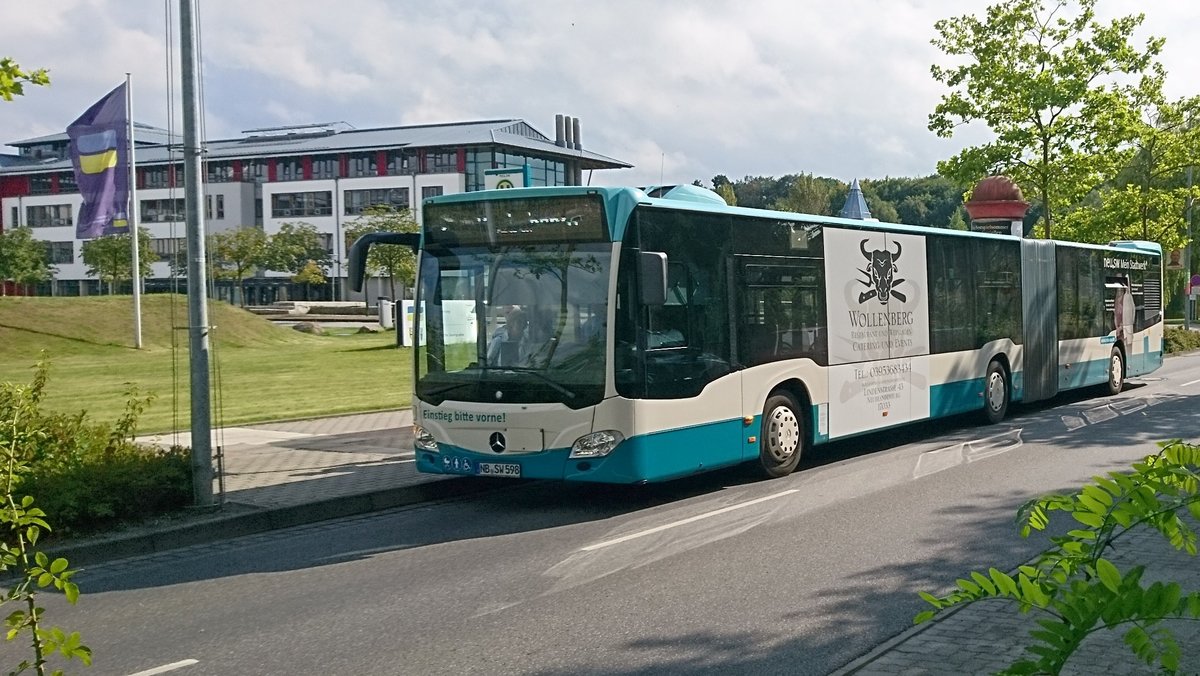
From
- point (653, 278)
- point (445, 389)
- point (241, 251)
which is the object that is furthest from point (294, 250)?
point (653, 278)

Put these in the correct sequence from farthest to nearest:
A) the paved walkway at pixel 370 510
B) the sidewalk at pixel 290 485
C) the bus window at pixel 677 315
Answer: the bus window at pixel 677 315, the sidewalk at pixel 290 485, the paved walkway at pixel 370 510

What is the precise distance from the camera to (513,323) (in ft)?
35.6

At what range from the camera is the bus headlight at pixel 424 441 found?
11.2 meters

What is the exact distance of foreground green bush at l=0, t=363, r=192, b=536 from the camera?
9.27 m

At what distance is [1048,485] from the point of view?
36.6 feet

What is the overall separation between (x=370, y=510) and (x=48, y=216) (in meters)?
89.2

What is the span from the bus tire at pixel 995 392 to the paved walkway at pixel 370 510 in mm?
8370

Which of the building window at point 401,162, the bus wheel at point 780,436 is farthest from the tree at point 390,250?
the bus wheel at point 780,436

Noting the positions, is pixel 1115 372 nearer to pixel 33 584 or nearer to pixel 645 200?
pixel 645 200

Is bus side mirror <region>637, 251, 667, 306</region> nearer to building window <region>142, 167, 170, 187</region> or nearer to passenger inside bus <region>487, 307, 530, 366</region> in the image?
passenger inside bus <region>487, 307, 530, 366</region>

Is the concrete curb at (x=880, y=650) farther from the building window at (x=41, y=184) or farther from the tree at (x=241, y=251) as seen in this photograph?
the building window at (x=41, y=184)

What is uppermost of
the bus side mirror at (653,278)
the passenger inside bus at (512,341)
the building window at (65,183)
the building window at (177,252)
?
the building window at (65,183)

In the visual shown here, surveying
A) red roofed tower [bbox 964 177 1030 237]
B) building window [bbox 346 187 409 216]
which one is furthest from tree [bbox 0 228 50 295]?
red roofed tower [bbox 964 177 1030 237]

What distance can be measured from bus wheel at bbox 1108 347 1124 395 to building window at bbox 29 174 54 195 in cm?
8659
